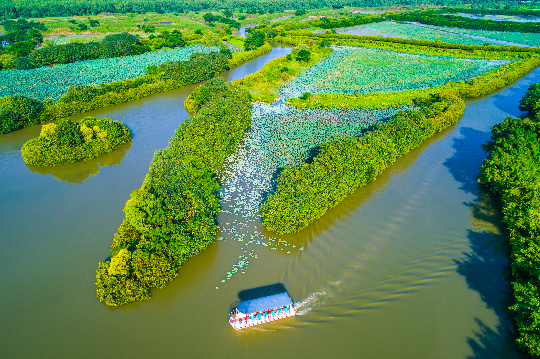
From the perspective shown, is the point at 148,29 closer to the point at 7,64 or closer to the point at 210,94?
the point at 7,64

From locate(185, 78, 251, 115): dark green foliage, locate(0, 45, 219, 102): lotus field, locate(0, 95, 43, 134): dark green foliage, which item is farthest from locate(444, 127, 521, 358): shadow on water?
locate(0, 45, 219, 102): lotus field

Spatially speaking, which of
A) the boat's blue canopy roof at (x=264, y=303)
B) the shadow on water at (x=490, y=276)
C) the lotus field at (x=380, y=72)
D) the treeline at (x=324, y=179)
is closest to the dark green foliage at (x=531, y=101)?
the lotus field at (x=380, y=72)

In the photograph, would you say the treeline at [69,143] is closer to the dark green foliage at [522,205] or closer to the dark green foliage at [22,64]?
the dark green foliage at [22,64]

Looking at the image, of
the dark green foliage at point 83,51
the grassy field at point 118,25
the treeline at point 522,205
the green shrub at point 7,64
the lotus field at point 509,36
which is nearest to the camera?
the treeline at point 522,205

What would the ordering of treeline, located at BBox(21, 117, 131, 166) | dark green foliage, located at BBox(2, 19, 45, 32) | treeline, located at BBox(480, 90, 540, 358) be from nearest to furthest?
treeline, located at BBox(480, 90, 540, 358) → treeline, located at BBox(21, 117, 131, 166) → dark green foliage, located at BBox(2, 19, 45, 32)

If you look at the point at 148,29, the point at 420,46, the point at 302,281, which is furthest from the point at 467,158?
the point at 148,29

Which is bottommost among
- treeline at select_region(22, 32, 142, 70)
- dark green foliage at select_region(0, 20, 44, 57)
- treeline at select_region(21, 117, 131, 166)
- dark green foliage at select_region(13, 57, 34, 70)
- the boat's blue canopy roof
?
the boat's blue canopy roof

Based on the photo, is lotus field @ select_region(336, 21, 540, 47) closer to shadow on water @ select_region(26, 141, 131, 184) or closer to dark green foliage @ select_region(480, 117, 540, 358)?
dark green foliage @ select_region(480, 117, 540, 358)
